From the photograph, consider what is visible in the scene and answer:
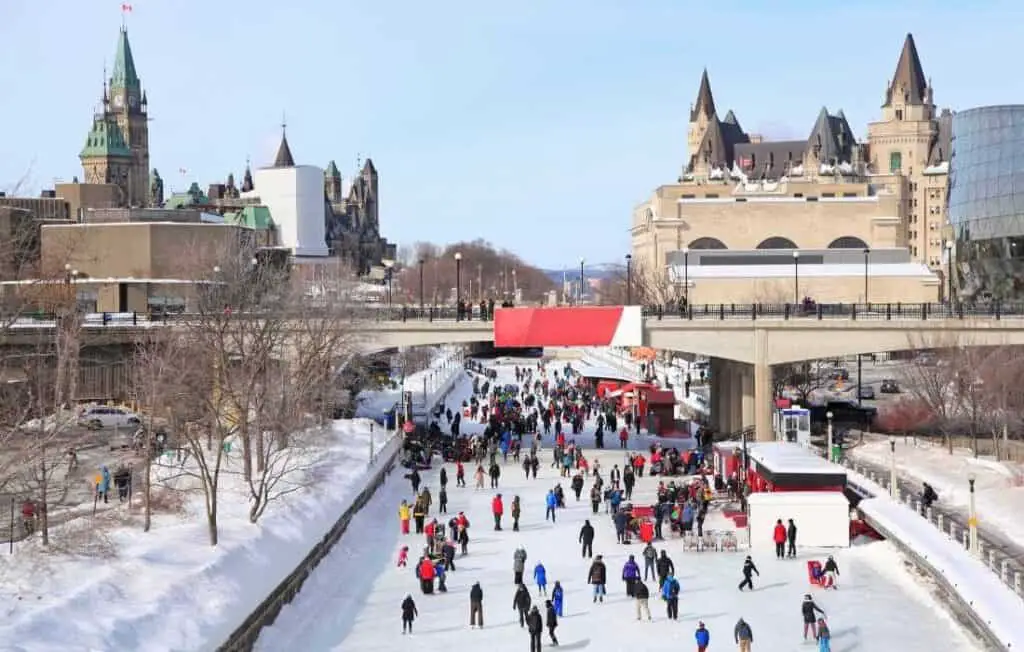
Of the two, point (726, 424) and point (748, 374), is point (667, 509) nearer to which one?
point (748, 374)

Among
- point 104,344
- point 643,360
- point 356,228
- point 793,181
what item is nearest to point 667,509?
point 104,344

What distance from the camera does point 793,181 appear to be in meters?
124

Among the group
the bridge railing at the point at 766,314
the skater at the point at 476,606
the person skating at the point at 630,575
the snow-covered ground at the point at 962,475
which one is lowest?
the skater at the point at 476,606

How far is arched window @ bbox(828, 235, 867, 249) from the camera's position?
344 feet

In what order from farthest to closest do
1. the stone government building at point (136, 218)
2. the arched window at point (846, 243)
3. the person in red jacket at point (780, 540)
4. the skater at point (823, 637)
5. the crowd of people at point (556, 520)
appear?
the arched window at point (846, 243) → the stone government building at point (136, 218) → the person in red jacket at point (780, 540) → the crowd of people at point (556, 520) → the skater at point (823, 637)

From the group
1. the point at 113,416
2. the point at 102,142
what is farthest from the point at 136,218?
the point at 102,142

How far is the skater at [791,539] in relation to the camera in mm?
28875

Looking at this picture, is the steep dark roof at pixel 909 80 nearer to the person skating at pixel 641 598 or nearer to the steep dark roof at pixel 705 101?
the steep dark roof at pixel 705 101

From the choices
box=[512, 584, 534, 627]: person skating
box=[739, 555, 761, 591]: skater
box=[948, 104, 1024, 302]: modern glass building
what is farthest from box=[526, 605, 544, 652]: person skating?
box=[948, 104, 1024, 302]: modern glass building

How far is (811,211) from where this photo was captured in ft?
344

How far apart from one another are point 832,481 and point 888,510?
56.0 inches

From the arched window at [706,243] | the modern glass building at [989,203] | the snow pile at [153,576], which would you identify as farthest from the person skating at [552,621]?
the arched window at [706,243]

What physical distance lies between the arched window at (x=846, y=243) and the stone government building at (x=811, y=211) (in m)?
0.08

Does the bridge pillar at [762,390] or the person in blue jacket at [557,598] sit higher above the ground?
the bridge pillar at [762,390]
